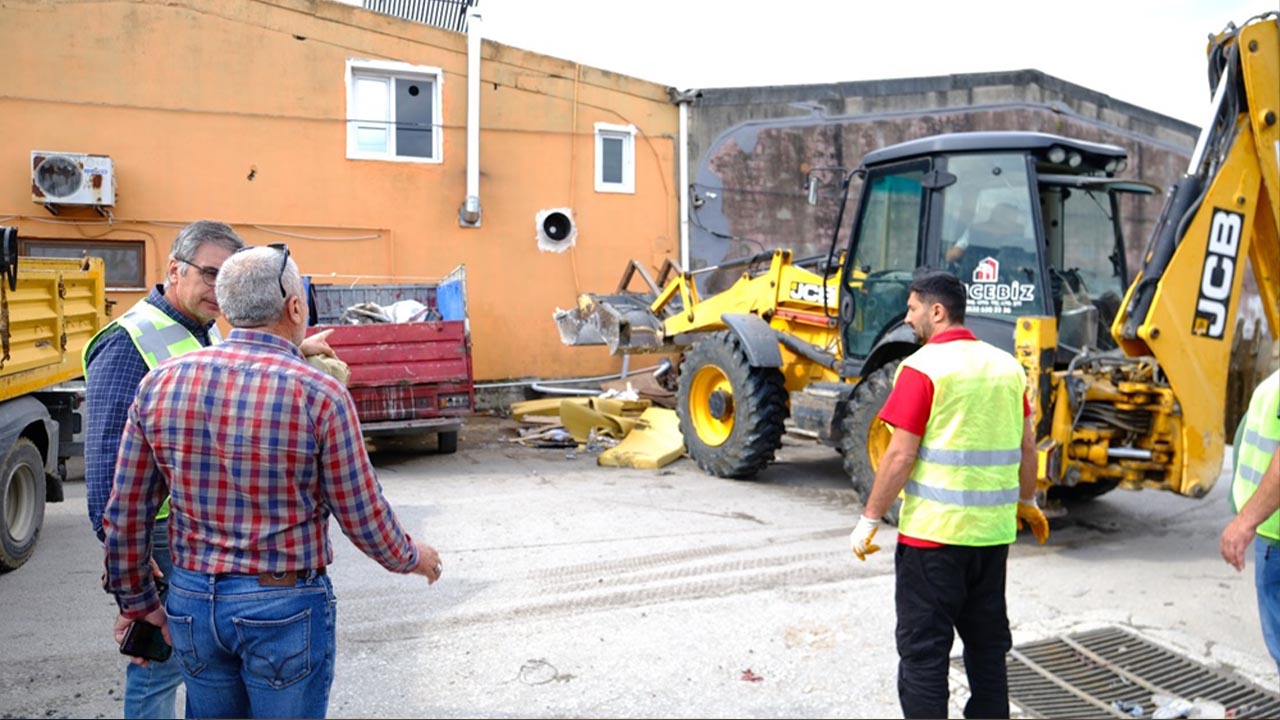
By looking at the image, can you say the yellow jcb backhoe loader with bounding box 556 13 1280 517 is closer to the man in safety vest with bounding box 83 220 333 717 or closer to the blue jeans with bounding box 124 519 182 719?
the man in safety vest with bounding box 83 220 333 717

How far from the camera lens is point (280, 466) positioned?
225 cm

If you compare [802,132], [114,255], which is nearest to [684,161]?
[802,132]

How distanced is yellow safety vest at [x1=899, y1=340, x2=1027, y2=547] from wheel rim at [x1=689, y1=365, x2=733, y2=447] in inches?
204

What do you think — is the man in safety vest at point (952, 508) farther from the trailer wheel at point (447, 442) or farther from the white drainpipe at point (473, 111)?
the white drainpipe at point (473, 111)

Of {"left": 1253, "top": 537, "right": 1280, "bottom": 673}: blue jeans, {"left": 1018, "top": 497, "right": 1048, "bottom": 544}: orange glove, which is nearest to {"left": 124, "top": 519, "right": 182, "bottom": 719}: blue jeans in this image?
{"left": 1018, "top": 497, "right": 1048, "bottom": 544}: orange glove

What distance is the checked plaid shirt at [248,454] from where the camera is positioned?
2.24 m

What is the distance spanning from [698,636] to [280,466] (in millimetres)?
2814

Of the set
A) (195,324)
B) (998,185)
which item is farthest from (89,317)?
(998,185)

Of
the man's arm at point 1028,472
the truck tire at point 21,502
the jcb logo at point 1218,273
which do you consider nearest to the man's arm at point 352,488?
the man's arm at point 1028,472

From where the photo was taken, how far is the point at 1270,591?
10.6 feet

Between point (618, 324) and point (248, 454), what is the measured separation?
7721mm

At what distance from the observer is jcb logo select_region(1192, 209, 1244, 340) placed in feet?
18.9

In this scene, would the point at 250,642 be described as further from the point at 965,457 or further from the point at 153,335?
the point at 965,457

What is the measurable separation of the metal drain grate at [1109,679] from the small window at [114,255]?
34.4ft
